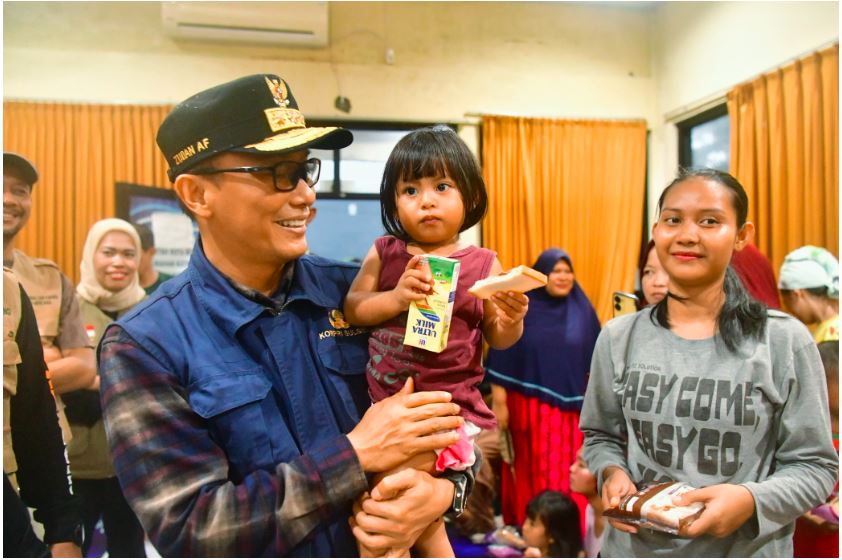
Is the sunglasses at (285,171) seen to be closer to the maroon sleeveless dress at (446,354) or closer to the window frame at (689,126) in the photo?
the maroon sleeveless dress at (446,354)

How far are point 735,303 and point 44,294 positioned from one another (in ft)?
6.64

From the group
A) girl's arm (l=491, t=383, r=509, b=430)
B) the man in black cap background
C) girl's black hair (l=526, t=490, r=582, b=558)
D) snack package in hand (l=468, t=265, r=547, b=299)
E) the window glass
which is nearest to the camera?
snack package in hand (l=468, t=265, r=547, b=299)

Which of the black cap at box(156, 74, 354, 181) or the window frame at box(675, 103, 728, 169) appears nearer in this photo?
the black cap at box(156, 74, 354, 181)

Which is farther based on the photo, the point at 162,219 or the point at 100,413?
the point at 162,219

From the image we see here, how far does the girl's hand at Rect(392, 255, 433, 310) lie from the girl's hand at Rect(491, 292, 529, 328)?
13 cm

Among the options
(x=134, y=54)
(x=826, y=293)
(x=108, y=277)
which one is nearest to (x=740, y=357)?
(x=826, y=293)

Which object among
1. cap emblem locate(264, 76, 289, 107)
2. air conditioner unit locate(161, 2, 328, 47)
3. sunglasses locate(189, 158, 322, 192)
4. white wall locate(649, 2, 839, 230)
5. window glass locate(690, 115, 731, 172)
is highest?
air conditioner unit locate(161, 2, 328, 47)

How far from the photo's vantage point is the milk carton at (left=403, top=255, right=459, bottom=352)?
101 centimetres

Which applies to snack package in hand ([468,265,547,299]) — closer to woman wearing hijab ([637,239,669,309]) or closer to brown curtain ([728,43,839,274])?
woman wearing hijab ([637,239,669,309])

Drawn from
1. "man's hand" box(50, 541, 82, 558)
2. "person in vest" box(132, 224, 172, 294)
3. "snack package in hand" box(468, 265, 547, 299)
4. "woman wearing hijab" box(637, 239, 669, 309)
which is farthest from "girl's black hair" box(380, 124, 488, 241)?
"person in vest" box(132, 224, 172, 294)

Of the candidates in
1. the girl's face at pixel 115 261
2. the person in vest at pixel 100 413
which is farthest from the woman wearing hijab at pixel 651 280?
the girl's face at pixel 115 261

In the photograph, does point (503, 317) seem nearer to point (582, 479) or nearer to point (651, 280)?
point (651, 280)

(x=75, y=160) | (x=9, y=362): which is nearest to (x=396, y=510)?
(x=9, y=362)

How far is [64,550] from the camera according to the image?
5.07ft
